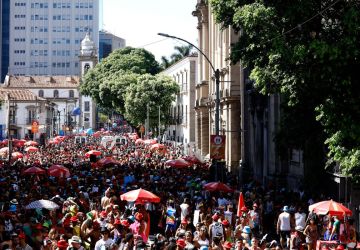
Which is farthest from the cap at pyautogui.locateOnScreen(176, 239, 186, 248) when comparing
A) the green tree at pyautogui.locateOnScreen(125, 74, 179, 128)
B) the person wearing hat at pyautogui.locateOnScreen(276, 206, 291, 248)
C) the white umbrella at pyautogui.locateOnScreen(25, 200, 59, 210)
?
the green tree at pyautogui.locateOnScreen(125, 74, 179, 128)

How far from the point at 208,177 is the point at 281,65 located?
17358 mm

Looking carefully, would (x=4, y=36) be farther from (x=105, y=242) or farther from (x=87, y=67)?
(x=105, y=242)

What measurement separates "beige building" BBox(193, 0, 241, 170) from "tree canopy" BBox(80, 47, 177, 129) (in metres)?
17.5

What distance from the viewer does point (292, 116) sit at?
80.3 ft

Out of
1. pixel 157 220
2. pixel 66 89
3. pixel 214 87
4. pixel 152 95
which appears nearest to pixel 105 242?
pixel 157 220

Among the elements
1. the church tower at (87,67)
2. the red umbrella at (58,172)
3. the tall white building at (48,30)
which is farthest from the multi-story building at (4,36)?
the red umbrella at (58,172)

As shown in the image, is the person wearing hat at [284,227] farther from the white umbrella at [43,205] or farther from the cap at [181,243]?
the cap at [181,243]

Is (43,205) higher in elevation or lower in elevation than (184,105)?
lower

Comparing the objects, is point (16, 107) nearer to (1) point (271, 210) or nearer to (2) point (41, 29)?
(2) point (41, 29)

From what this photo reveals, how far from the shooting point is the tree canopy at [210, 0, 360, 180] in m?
18.7

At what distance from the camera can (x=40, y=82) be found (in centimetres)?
15150

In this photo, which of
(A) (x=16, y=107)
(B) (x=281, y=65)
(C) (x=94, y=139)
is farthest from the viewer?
(A) (x=16, y=107)

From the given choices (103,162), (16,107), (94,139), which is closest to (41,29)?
(16,107)

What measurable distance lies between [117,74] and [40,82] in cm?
5397
